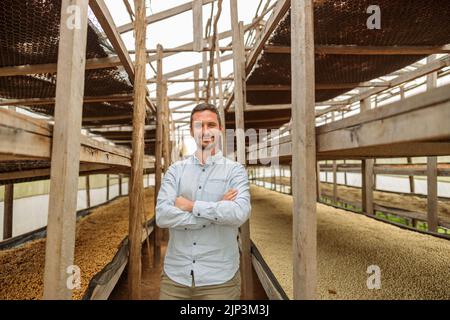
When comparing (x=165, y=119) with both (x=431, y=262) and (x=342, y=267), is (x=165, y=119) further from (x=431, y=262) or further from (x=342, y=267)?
(x=431, y=262)

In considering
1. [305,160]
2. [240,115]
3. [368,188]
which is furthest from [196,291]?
[368,188]

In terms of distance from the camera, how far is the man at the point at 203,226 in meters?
1.40

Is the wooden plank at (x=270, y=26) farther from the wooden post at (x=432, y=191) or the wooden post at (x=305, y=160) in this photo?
the wooden post at (x=432, y=191)

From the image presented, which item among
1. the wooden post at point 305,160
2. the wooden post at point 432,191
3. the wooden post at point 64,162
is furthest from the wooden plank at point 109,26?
the wooden post at point 432,191

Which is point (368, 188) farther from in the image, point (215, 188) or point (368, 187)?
point (215, 188)

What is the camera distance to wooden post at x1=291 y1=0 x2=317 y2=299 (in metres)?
1.15

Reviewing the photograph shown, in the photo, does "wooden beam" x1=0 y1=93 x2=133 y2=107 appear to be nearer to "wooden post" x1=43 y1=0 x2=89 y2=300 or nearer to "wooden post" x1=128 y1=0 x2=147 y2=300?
"wooden post" x1=128 y1=0 x2=147 y2=300

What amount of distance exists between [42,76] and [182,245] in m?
2.30

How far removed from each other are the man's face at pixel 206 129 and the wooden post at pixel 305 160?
606mm

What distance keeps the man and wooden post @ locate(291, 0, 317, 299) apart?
373 mm

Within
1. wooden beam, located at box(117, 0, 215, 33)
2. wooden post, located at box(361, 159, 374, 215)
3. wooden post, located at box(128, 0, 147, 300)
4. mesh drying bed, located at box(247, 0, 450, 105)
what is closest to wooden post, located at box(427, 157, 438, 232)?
wooden post, located at box(361, 159, 374, 215)

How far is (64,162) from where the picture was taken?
992 mm
